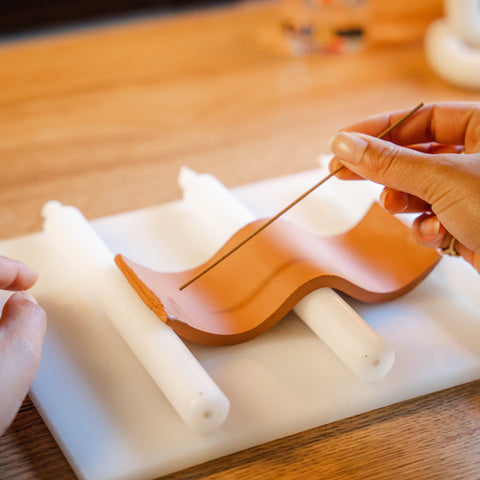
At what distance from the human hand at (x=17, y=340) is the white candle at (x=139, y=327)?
0.31ft

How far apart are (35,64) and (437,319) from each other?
4.37ft

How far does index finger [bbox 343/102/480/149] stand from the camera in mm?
1014

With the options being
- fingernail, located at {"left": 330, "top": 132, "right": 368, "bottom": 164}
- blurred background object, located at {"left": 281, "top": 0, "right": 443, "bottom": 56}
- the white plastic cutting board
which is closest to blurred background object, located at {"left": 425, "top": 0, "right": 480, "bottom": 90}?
blurred background object, located at {"left": 281, "top": 0, "right": 443, "bottom": 56}

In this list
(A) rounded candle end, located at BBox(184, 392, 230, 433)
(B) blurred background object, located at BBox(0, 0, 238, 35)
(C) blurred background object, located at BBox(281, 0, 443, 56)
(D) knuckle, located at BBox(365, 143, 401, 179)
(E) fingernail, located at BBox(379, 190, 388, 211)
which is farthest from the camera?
(B) blurred background object, located at BBox(0, 0, 238, 35)

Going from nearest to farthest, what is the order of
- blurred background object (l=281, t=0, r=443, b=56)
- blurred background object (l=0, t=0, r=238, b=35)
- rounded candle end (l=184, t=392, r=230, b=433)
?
rounded candle end (l=184, t=392, r=230, b=433), blurred background object (l=281, t=0, r=443, b=56), blurred background object (l=0, t=0, r=238, b=35)

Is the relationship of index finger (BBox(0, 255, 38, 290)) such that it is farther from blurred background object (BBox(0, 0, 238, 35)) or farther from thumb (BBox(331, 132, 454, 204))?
blurred background object (BBox(0, 0, 238, 35))

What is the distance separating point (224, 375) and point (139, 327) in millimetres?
114

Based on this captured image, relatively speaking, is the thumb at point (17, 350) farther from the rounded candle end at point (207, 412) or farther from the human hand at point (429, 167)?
the human hand at point (429, 167)

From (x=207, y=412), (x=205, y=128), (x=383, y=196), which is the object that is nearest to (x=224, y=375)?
(x=207, y=412)

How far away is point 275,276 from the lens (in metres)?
0.92

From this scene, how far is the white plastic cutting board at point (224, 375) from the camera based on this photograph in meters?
0.77

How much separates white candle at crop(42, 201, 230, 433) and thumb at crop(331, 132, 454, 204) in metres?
0.30

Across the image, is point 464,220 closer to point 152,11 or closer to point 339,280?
point 339,280

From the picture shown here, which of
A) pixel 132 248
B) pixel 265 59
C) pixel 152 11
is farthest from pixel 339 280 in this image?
pixel 152 11
